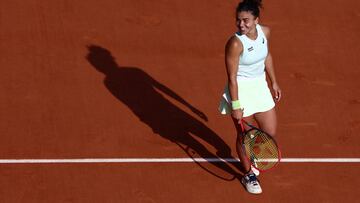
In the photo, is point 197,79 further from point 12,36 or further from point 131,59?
point 12,36

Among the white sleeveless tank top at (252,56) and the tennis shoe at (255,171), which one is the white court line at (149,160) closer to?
the tennis shoe at (255,171)

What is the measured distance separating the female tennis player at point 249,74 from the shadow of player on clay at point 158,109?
0.87 m

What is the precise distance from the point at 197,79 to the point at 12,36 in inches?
124

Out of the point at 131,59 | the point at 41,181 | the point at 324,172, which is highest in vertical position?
the point at 131,59

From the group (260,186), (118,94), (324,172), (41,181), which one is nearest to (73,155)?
(41,181)

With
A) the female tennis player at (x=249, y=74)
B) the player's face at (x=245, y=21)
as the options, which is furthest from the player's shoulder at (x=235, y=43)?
the player's face at (x=245, y=21)

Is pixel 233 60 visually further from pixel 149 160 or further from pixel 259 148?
pixel 149 160

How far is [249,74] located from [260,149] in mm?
945

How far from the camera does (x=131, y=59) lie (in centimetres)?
1230

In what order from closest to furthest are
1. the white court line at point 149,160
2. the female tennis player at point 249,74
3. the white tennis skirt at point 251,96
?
A: the female tennis player at point 249,74 → the white tennis skirt at point 251,96 → the white court line at point 149,160

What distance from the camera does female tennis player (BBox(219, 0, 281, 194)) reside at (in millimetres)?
8781

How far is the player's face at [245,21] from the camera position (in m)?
8.67

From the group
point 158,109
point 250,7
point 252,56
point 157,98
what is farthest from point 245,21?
point 157,98

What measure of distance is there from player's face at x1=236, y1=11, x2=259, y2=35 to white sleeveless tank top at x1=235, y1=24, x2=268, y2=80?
128 millimetres
